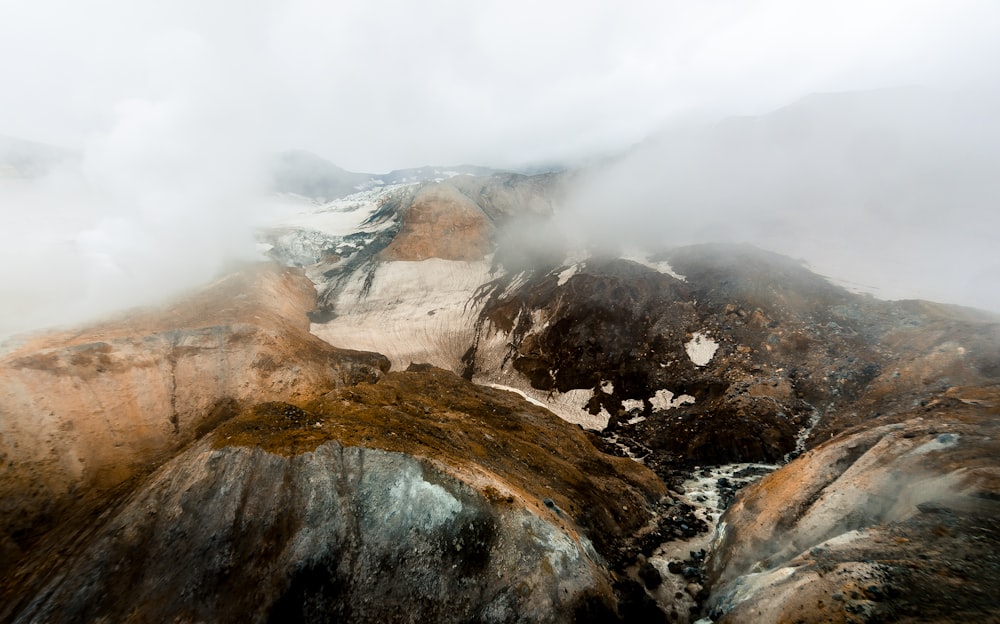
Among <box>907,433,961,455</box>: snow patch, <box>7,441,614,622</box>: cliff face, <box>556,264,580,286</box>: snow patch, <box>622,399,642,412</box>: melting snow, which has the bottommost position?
<box>622,399,642,412</box>: melting snow

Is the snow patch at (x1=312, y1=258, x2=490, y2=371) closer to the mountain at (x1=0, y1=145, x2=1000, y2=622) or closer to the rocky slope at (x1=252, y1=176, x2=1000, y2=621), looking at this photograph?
the rocky slope at (x1=252, y1=176, x2=1000, y2=621)

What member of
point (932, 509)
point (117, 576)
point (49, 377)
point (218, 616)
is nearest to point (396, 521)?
point (218, 616)

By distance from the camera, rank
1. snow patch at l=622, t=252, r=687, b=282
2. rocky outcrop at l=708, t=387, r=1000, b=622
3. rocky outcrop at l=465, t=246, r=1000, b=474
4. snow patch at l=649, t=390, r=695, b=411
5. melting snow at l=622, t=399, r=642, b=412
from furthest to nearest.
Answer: snow patch at l=622, t=252, r=687, b=282, melting snow at l=622, t=399, r=642, b=412, snow patch at l=649, t=390, r=695, b=411, rocky outcrop at l=465, t=246, r=1000, b=474, rocky outcrop at l=708, t=387, r=1000, b=622

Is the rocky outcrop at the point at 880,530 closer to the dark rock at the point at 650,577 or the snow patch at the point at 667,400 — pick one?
the dark rock at the point at 650,577

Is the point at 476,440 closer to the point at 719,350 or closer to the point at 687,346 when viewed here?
the point at 719,350

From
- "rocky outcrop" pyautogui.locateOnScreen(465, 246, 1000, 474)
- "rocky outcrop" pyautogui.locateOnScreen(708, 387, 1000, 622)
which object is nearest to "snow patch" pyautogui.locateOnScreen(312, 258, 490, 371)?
"rocky outcrop" pyautogui.locateOnScreen(465, 246, 1000, 474)

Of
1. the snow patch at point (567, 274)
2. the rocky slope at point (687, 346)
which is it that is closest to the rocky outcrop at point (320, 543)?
the rocky slope at point (687, 346)
